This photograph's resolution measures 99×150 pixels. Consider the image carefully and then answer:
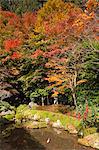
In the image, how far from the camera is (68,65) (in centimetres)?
2561

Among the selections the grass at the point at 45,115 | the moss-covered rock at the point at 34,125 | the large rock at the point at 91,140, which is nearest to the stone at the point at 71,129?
the grass at the point at 45,115

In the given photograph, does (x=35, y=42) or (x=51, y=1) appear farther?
(x=51, y=1)

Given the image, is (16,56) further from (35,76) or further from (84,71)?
(84,71)

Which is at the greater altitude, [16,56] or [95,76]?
[16,56]

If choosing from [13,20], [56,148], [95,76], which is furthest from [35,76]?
[13,20]

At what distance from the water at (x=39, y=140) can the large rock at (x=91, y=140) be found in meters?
0.42

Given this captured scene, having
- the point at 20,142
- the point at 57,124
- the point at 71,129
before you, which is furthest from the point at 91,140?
the point at 57,124

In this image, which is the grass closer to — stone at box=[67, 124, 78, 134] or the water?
stone at box=[67, 124, 78, 134]

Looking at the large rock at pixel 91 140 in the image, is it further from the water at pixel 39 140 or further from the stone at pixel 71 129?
the stone at pixel 71 129

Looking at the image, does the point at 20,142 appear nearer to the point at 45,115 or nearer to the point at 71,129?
the point at 71,129

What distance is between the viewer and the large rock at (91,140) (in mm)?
17894

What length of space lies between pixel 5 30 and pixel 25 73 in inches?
455

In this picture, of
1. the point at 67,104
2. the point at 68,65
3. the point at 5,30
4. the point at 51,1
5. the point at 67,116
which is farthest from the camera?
the point at 51,1

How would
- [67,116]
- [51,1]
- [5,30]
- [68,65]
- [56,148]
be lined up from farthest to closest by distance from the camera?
1. [51,1]
2. [5,30]
3. [68,65]
4. [67,116]
5. [56,148]
